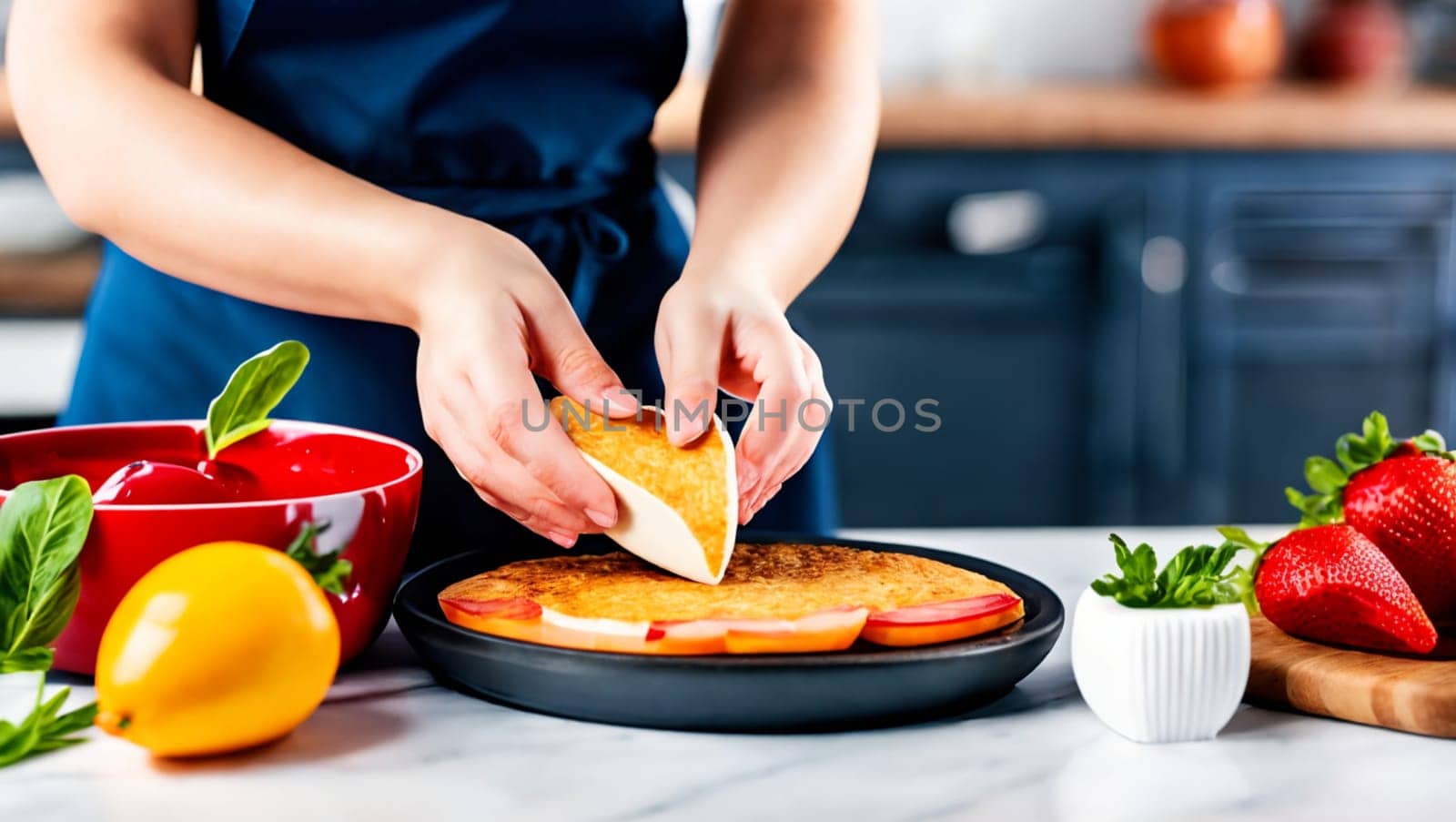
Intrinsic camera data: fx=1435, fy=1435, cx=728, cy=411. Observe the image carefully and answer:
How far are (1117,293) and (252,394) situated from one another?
2.26 m

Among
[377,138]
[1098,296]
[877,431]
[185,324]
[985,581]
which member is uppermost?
[377,138]

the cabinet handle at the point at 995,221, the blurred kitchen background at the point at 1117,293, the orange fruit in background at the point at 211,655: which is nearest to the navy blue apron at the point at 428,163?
the orange fruit in background at the point at 211,655

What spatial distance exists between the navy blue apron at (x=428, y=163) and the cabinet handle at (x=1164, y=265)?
1.85 metres

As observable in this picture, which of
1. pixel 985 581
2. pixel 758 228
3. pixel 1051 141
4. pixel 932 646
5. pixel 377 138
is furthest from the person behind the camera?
pixel 1051 141

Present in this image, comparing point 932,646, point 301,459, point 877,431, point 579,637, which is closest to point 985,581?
A: point 932,646

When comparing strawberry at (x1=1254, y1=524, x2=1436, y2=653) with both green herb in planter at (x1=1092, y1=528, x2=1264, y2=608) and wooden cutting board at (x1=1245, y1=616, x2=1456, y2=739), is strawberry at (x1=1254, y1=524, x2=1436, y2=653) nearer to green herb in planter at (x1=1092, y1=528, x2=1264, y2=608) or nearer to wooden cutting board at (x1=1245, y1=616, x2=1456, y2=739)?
wooden cutting board at (x1=1245, y1=616, x2=1456, y2=739)

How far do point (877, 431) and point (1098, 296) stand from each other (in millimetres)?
516

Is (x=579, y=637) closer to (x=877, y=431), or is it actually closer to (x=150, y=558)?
(x=150, y=558)

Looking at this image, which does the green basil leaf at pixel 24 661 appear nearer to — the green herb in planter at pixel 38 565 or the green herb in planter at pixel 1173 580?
the green herb in planter at pixel 38 565

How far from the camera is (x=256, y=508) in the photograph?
748 mm

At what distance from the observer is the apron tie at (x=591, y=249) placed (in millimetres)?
1149

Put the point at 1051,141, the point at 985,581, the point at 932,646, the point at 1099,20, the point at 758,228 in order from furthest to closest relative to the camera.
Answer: the point at 1099,20
the point at 1051,141
the point at 758,228
the point at 985,581
the point at 932,646

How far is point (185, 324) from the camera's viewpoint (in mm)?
1158

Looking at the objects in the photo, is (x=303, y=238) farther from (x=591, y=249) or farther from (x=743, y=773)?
(x=743, y=773)
